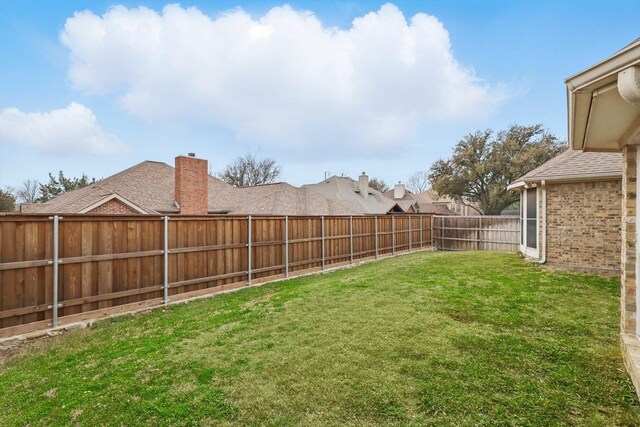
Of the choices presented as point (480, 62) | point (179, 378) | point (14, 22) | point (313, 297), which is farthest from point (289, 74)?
point (179, 378)

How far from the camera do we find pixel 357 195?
28625 mm

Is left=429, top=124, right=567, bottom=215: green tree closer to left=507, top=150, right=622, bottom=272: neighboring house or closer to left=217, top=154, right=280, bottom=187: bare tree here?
left=507, top=150, right=622, bottom=272: neighboring house

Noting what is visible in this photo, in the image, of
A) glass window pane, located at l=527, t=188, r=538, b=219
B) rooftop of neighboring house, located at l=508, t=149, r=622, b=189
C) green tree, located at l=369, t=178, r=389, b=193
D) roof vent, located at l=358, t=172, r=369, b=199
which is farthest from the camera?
green tree, located at l=369, t=178, r=389, b=193

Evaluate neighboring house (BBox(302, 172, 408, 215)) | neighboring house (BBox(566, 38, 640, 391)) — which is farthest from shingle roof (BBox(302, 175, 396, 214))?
→ neighboring house (BBox(566, 38, 640, 391))

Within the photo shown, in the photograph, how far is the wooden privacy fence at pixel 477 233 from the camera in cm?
1490

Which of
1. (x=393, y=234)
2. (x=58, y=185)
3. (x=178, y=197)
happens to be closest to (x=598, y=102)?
(x=393, y=234)

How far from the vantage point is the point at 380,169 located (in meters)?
55.1

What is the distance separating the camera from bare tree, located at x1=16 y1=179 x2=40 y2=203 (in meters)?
44.5

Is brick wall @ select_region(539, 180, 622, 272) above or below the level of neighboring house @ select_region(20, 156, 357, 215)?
below

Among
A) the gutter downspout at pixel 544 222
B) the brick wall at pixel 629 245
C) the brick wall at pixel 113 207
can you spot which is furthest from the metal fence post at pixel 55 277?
the gutter downspout at pixel 544 222

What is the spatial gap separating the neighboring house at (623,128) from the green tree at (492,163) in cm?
2652

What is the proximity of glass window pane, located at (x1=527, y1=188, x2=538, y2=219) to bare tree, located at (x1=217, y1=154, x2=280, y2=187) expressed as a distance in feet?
112

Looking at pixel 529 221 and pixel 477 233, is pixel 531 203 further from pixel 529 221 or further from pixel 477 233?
pixel 477 233

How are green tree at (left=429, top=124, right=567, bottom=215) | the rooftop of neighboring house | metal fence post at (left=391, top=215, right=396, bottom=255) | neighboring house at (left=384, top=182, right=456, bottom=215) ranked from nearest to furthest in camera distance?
the rooftop of neighboring house
metal fence post at (left=391, top=215, right=396, bottom=255)
green tree at (left=429, top=124, right=567, bottom=215)
neighboring house at (left=384, top=182, right=456, bottom=215)
